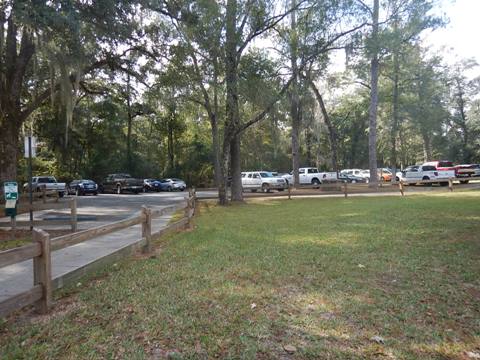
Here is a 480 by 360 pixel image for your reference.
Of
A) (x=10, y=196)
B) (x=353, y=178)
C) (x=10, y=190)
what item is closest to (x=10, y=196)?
(x=10, y=196)

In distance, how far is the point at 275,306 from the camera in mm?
4016

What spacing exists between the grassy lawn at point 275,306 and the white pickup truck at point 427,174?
71.4 feet

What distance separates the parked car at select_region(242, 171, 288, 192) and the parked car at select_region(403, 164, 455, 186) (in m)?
9.11

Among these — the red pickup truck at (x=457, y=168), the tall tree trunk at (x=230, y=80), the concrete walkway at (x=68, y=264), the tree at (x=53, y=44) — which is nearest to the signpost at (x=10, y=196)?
the concrete walkway at (x=68, y=264)

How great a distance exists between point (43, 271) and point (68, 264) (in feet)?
8.34

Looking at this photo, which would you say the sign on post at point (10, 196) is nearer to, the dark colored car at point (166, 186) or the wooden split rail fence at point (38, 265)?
the wooden split rail fence at point (38, 265)

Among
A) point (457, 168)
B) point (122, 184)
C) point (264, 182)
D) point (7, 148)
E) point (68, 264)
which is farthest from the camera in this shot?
point (122, 184)

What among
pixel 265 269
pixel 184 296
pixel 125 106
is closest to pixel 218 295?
pixel 184 296

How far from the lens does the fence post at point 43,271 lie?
3822mm

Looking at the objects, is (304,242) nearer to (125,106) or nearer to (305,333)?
(305,333)

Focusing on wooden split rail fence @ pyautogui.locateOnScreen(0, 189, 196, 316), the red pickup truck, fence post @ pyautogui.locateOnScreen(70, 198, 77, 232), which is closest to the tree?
fence post @ pyautogui.locateOnScreen(70, 198, 77, 232)

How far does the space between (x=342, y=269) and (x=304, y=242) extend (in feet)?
7.09

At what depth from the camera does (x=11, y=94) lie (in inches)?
566

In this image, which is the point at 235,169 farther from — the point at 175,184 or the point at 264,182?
the point at 175,184
